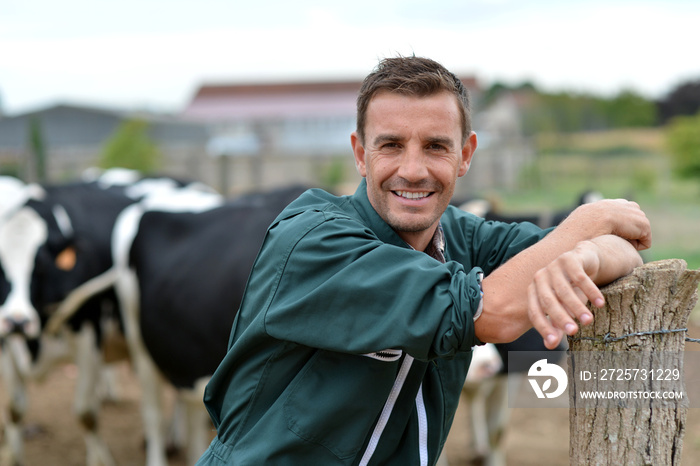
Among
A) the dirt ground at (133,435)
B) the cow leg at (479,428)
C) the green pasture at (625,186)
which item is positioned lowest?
the green pasture at (625,186)

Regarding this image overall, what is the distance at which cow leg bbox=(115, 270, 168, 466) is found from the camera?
4.92 meters

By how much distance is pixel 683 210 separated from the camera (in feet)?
49.0

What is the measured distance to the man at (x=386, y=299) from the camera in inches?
61.9

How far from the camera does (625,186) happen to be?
1953cm

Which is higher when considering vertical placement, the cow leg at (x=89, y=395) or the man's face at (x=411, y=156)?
the man's face at (x=411, y=156)

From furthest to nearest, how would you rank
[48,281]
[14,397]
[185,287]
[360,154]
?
[14,397] → [48,281] → [185,287] → [360,154]

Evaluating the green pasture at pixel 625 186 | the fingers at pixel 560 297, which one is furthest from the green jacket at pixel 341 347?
the green pasture at pixel 625 186

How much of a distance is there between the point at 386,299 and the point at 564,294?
0.36 m

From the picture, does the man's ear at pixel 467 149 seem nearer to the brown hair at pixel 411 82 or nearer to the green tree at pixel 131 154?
the brown hair at pixel 411 82

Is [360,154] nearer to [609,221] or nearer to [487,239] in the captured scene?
[487,239]

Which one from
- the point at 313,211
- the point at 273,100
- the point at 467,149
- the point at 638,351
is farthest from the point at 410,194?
the point at 273,100

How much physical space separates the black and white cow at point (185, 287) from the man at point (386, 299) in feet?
7.50

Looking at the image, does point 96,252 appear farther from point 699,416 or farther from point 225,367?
point 699,416

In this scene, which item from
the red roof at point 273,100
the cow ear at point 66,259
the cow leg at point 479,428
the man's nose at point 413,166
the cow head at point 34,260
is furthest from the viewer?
the red roof at point 273,100
